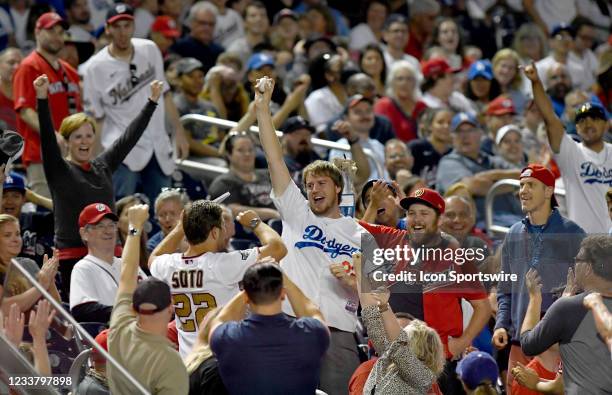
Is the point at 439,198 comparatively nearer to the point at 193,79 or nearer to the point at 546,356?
the point at 546,356

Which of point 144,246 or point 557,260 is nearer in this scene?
point 557,260

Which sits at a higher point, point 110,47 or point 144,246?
point 110,47

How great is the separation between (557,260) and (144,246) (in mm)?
3079

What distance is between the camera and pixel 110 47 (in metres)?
12.6

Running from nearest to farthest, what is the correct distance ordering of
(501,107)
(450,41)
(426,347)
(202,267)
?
(426,347), (202,267), (501,107), (450,41)

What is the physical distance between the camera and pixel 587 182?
12000 millimetres

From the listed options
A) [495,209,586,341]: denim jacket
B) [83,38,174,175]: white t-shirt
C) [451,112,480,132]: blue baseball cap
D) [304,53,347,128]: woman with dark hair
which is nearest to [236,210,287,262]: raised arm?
[495,209,586,341]: denim jacket

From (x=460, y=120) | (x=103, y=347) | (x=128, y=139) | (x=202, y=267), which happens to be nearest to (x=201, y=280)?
(x=202, y=267)

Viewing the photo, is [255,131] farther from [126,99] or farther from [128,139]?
[128,139]

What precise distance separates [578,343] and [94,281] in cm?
326

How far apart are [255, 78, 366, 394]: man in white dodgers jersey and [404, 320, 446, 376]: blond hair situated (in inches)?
37.2

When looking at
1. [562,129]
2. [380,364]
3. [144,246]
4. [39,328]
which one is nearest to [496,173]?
[562,129]

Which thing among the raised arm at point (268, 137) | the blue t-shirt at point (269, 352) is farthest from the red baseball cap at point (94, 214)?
the blue t-shirt at point (269, 352)

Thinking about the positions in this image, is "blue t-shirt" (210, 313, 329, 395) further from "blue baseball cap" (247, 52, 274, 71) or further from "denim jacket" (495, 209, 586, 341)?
"blue baseball cap" (247, 52, 274, 71)
